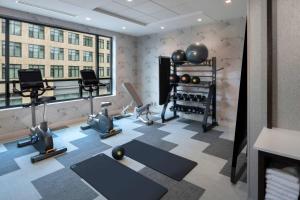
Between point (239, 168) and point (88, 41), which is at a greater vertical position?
point (88, 41)

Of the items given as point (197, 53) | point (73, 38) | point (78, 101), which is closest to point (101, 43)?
point (73, 38)

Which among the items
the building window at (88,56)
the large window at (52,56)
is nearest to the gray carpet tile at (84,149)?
the large window at (52,56)

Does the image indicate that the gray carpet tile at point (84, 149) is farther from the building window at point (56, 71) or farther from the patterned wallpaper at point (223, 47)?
the patterned wallpaper at point (223, 47)

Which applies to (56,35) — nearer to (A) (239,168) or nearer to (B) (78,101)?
(B) (78,101)

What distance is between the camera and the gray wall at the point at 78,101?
3982 mm

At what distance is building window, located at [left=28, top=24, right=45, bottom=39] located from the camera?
4579 mm

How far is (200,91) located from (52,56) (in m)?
4.15

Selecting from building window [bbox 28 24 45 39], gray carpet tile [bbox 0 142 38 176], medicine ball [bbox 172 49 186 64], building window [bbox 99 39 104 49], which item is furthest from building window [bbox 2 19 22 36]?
medicine ball [bbox 172 49 186 64]

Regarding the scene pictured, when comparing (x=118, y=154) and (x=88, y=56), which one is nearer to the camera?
(x=118, y=154)

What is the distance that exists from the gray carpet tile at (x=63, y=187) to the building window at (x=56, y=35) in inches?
150

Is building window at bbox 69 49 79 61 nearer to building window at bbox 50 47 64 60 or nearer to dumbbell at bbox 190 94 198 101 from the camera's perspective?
building window at bbox 50 47 64 60

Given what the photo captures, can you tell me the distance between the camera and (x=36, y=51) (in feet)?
16.5

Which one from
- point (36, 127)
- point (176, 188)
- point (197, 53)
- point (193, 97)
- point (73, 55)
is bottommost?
point (176, 188)

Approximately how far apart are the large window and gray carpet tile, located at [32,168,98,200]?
2127mm
